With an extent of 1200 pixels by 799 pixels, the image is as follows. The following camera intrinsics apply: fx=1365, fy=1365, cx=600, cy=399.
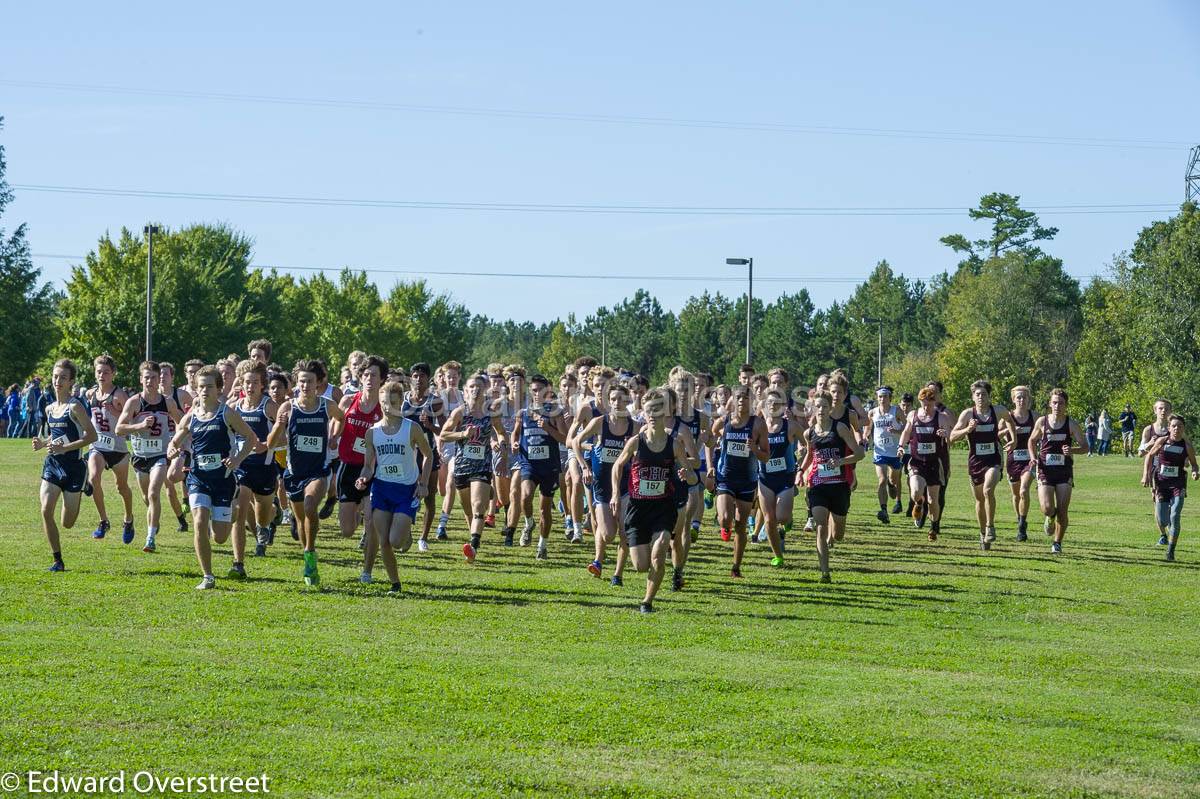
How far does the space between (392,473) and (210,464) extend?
1635 millimetres

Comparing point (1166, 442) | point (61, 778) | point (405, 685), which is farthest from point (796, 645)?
point (1166, 442)

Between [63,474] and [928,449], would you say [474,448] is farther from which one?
[928,449]

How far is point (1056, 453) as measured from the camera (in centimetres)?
1764

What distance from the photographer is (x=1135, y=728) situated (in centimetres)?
804

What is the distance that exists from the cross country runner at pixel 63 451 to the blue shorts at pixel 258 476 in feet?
4.96

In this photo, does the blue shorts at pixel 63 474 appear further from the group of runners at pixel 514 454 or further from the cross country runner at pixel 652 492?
the cross country runner at pixel 652 492

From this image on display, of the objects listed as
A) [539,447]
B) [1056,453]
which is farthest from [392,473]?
[1056,453]

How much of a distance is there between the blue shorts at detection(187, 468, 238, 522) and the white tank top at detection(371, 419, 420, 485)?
1.34 metres

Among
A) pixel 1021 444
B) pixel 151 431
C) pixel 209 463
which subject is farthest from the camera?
pixel 1021 444

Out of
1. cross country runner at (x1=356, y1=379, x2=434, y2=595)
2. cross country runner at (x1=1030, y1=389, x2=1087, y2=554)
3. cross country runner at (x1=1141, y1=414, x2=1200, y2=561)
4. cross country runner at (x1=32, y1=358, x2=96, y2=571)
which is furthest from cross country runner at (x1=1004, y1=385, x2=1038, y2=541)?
cross country runner at (x1=32, y1=358, x2=96, y2=571)

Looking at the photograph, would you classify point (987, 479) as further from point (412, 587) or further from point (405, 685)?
point (405, 685)

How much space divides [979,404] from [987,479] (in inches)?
40.1

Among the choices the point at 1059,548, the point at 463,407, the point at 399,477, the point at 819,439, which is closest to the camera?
the point at 399,477

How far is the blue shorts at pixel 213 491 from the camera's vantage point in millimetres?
12273
